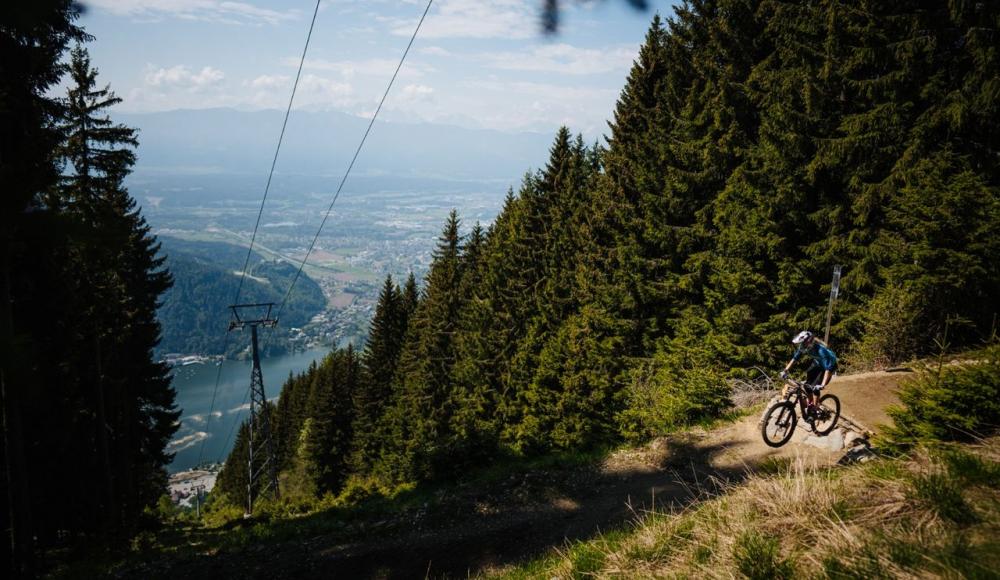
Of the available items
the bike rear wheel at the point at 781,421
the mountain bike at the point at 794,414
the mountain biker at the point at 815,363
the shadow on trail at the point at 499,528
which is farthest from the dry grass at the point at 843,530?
the bike rear wheel at the point at 781,421

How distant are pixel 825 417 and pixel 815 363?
3.63ft

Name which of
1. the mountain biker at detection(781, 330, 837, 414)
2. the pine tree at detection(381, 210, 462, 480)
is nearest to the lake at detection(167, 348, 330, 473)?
the pine tree at detection(381, 210, 462, 480)

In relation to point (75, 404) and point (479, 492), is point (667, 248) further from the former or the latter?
point (75, 404)

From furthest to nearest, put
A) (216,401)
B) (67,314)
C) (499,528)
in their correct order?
(216,401) < (67,314) < (499,528)

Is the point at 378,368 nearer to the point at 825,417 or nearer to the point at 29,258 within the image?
the point at 29,258

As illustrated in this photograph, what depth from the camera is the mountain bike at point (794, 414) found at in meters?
9.13

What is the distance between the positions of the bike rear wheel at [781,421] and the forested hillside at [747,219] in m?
3.14

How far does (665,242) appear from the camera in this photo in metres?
16.2

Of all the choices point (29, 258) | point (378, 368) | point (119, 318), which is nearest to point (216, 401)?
point (378, 368)

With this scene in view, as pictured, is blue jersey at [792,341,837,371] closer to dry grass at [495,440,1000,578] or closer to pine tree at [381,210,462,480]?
dry grass at [495,440,1000,578]

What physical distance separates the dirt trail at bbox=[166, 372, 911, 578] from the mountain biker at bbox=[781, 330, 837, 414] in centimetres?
117

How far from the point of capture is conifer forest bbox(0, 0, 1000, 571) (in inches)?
365

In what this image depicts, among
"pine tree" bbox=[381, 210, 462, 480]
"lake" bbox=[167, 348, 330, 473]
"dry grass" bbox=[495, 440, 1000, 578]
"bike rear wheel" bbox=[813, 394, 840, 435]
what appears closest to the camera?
"dry grass" bbox=[495, 440, 1000, 578]

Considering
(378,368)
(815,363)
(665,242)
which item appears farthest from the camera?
(378,368)
